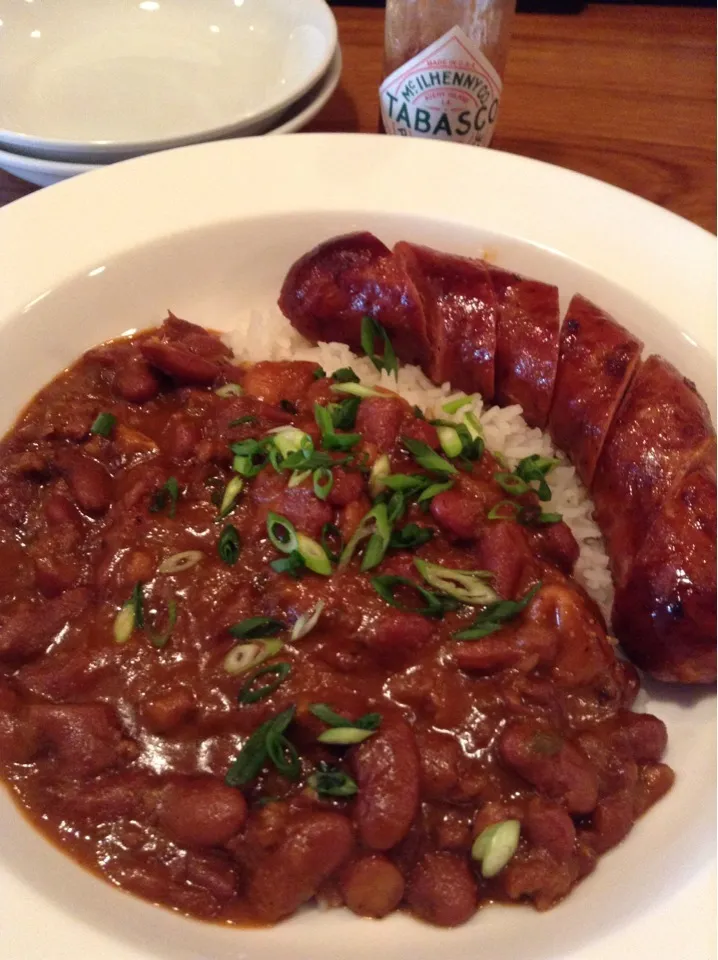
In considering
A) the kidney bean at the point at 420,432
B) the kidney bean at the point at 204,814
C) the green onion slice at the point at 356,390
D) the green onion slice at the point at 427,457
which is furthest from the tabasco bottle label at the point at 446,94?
the kidney bean at the point at 204,814

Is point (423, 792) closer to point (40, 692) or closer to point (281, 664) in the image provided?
point (281, 664)

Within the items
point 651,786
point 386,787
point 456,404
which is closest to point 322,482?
point 456,404

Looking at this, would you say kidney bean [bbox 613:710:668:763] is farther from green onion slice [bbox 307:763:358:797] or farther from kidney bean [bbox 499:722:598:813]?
green onion slice [bbox 307:763:358:797]

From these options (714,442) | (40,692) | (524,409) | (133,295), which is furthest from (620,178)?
(40,692)

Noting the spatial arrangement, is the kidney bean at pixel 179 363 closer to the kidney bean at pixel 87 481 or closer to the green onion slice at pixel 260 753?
the kidney bean at pixel 87 481

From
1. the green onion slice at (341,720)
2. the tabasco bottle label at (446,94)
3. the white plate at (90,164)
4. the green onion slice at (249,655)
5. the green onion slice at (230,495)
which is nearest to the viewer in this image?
the green onion slice at (341,720)

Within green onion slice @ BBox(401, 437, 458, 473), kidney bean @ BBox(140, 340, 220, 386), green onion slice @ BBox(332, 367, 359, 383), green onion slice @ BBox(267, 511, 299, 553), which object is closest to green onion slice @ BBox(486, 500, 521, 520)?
green onion slice @ BBox(401, 437, 458, 473)
